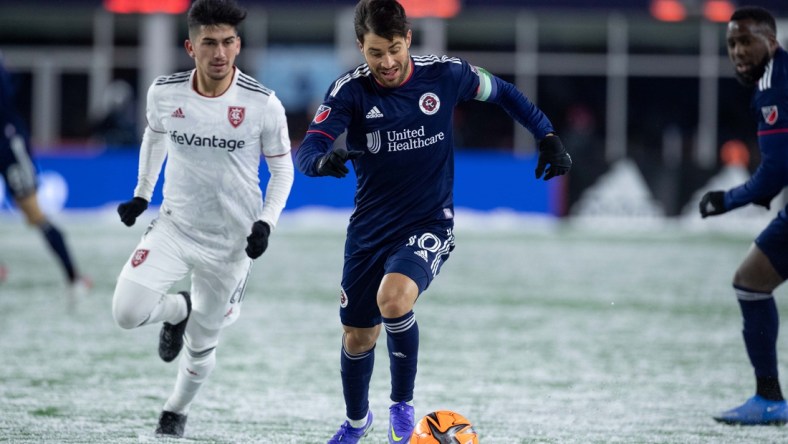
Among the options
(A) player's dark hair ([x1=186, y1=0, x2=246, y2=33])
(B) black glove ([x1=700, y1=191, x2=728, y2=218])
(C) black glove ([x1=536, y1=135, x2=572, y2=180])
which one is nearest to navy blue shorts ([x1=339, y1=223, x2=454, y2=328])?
(C) black glove ([x1=536, y1=135, x2=572, y2=180])

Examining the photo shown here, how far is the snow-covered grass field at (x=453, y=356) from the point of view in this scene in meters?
6.05

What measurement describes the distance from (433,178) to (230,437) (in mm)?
1594

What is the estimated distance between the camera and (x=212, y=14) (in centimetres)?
555

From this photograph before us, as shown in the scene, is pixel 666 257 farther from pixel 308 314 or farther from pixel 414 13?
pixel 414 13

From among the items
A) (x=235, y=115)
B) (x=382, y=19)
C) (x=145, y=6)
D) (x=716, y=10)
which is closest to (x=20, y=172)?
(x=235, y=115)

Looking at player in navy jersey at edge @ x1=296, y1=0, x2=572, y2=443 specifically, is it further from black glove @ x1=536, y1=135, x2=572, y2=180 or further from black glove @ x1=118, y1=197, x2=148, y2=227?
black glove @ x1=118, y1=197, x2=148, y2=227

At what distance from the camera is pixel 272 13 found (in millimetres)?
26469

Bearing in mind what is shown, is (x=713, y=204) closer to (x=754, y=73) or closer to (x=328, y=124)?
(x=754, y=73)

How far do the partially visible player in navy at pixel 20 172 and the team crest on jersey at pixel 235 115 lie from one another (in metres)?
4.68

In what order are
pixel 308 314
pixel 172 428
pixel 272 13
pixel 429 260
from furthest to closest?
1. pixel 272 13
2. pixel 308 314
3. pixel 172 428
4. pixel 429 260

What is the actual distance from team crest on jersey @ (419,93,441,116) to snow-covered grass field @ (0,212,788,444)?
1640mm

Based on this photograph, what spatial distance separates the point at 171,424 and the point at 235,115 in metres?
1.54

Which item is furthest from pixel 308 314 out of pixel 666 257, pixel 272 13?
pixel 272 13

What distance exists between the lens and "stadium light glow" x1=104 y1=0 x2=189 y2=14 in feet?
72.9
